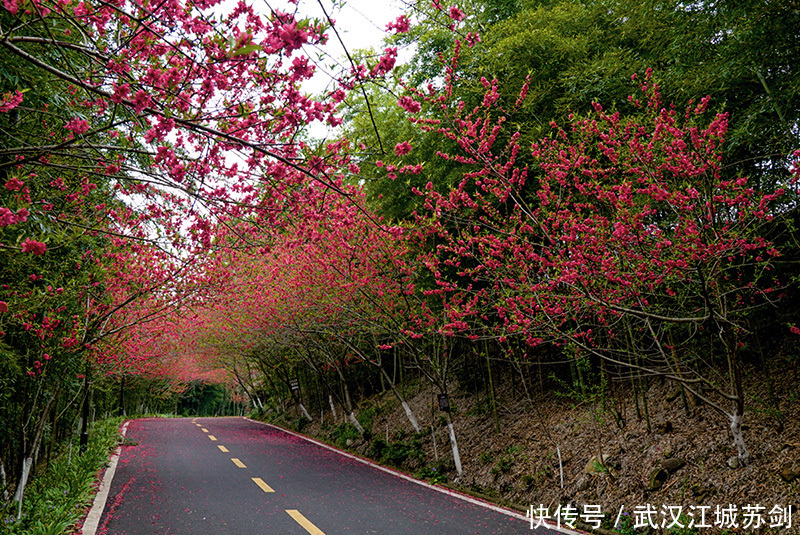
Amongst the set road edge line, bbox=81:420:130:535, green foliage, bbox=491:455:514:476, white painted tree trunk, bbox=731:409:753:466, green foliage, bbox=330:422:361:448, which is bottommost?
green foliage, bbox=330:422:361:448

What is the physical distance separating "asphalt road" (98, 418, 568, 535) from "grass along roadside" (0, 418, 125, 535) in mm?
401

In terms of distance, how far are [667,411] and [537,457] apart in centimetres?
222

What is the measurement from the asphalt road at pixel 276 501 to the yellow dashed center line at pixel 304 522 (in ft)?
0.04

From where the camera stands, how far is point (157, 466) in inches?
424

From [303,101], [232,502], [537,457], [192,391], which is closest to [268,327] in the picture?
[232,502]

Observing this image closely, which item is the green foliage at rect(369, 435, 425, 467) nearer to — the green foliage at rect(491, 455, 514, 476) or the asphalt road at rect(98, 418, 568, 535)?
the asphalt road at rect(98, 418, 568, 535)

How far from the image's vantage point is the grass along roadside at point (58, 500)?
550cm

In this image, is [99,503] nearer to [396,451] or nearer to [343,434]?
[396,451]

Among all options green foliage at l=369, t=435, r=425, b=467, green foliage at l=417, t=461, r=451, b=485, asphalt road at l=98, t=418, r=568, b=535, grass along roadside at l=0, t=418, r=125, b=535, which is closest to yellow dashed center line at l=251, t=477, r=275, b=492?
asphalt road at l=98, t=418, r=568, b=535

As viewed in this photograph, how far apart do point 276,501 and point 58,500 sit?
3.12 meters

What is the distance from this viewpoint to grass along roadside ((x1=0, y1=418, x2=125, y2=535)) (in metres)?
5.50

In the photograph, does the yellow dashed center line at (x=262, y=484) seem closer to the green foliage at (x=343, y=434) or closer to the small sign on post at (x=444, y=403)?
the small sign on post at (x=444, y=403)

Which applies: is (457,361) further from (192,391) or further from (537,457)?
(192,391)

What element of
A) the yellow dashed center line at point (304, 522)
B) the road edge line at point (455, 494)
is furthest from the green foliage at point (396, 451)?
the yellow dashed center line at point (304, 522)
